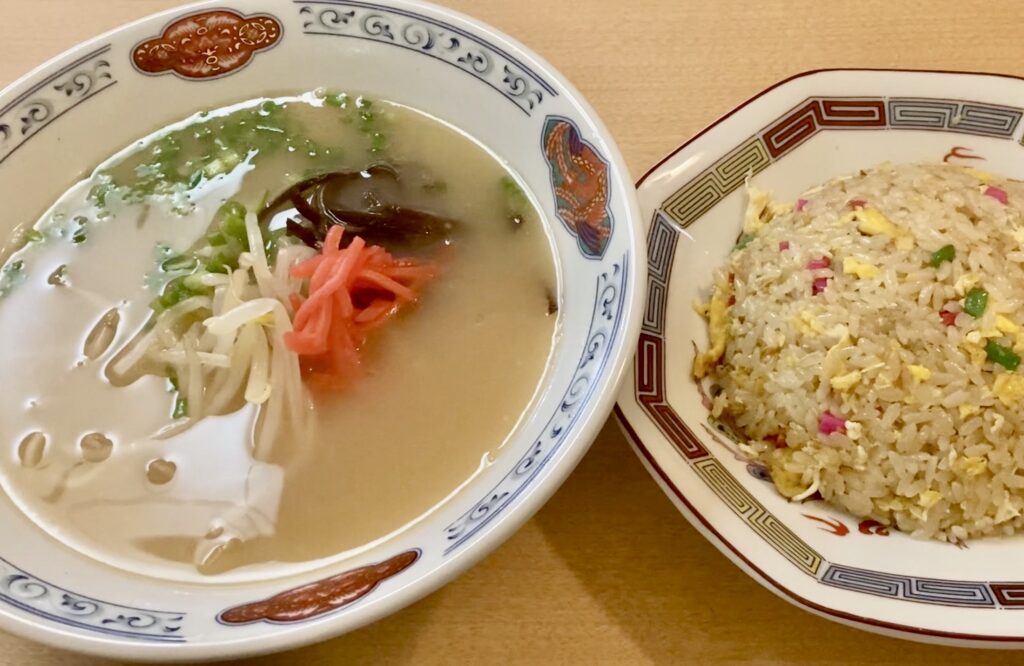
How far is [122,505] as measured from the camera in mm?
1091

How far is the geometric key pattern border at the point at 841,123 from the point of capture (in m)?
1.38

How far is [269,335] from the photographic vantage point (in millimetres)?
1209

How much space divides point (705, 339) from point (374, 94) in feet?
2.39

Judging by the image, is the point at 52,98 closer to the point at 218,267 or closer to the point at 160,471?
the point at 218,267

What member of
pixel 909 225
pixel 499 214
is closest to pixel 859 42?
pixel 909 225

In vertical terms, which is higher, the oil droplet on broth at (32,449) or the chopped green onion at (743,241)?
the chopped green onion at (743,241)

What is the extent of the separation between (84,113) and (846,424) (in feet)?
4.26

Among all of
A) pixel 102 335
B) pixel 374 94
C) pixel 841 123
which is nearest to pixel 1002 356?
pixel 841 123

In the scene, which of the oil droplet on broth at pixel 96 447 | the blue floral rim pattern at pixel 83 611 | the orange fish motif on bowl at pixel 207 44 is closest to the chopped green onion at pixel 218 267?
the oil droplet on broth at pixel 96 447

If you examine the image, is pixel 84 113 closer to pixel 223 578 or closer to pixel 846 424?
pixel 223 578

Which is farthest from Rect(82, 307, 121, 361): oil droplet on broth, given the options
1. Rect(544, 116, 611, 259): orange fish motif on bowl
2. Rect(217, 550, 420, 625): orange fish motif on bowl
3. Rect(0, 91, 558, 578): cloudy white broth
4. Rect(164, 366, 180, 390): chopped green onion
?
Rect(544, 116, 611, 259): orange fish motif on bowl

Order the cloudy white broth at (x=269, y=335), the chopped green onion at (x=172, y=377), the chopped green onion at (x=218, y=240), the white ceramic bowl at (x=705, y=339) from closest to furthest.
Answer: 1. the white ceramic bowl at (x=705, y=339)
2. the cloudy white broth at (x=269, y=335)
3. the chopped green onion at (x=172, y=377)
4. the chopped green onion at (x=218, y=240)

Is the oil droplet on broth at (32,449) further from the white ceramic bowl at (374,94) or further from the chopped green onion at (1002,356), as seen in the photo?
the chopped green onion at (1002,356)

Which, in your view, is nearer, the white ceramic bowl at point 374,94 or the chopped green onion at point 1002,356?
the white ceramic bowl at point 374,94
